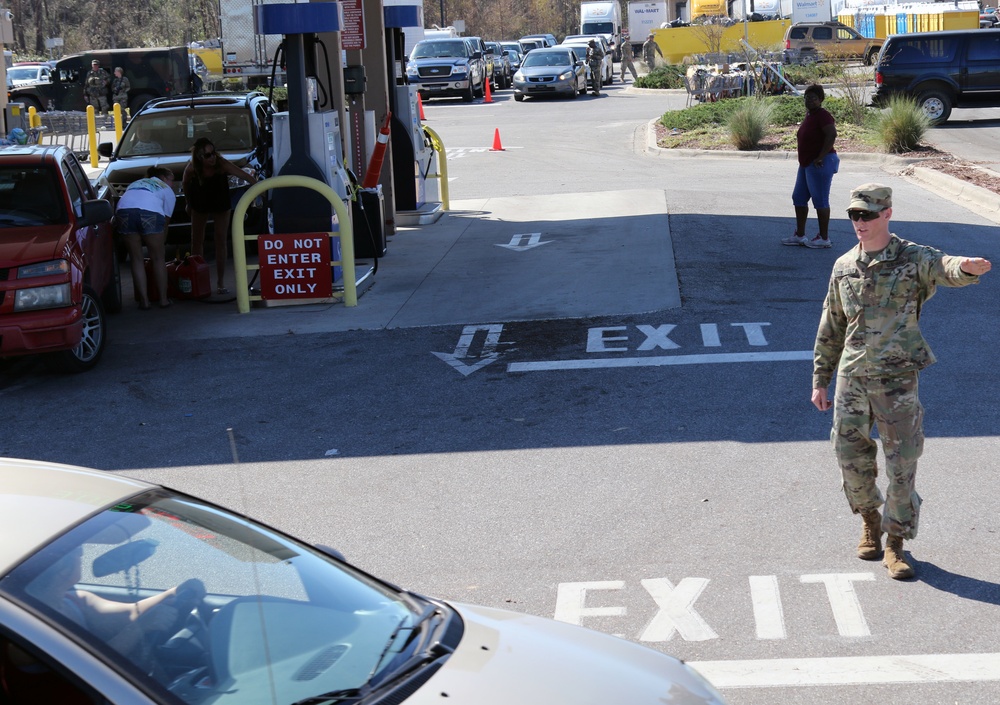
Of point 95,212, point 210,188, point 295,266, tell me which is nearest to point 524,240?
point 295,266

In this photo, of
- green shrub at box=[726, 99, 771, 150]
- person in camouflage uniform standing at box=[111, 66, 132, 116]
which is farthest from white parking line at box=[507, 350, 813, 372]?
person in camouflage uniform standing at box=[111, 66, 132, 116]

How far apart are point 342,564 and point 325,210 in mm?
9211

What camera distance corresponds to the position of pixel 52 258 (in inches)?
384

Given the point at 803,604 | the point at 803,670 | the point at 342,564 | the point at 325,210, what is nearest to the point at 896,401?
the point at 803,604

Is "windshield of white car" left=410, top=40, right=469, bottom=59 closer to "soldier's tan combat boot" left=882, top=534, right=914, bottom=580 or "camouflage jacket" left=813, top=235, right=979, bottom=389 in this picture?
"camouflage jacket" left=813, top=235, right=979, bottom=389

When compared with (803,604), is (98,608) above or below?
above

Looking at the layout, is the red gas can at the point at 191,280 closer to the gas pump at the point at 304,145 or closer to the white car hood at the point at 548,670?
the gas pump at the point at 304,145

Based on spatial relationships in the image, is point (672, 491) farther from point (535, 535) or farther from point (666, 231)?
point (666, 231)

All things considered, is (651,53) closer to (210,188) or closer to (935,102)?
(935,102)

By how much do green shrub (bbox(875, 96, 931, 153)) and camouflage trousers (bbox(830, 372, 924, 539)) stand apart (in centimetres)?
1713

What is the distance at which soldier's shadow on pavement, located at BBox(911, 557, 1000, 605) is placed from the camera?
528cm

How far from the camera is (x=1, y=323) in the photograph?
9406 millimetres

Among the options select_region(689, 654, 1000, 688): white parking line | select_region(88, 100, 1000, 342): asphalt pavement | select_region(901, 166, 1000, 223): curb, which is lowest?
select_region(689, 654, 1000, 688): white parking line

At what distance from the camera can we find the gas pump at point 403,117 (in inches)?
653
